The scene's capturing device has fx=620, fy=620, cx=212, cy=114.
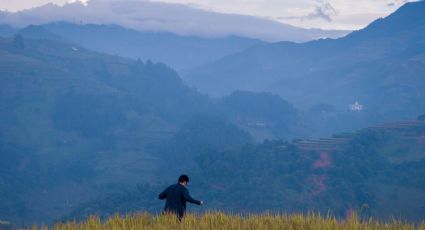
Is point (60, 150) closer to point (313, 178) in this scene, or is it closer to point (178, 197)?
point (313, 178)

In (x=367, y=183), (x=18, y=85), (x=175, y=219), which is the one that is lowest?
(x=175, y=219)

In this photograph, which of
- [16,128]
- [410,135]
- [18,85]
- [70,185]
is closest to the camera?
[410,135]

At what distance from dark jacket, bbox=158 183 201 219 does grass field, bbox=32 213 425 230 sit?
0.97ft

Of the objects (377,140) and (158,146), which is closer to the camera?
(377,140)

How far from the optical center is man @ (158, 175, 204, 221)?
56.6 feet

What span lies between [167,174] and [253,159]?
27740 millimetres

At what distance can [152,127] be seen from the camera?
654 ft

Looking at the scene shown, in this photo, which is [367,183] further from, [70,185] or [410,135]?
[70,185]

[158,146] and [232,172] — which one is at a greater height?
[158,146]

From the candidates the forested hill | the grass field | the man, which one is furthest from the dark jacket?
the forested hill

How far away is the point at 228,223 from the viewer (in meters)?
16.9

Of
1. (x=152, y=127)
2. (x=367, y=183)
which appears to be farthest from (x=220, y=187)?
(x=152, y=127)

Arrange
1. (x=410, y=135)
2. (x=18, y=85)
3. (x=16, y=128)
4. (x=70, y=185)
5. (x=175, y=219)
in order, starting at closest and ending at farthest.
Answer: (x=175, y=219)
(x=410, y=135)
(x=70, y=185)
(x=16, y=128)
(x=18, y=85)

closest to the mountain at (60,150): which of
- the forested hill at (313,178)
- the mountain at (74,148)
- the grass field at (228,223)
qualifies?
the mountain at (74,148)
